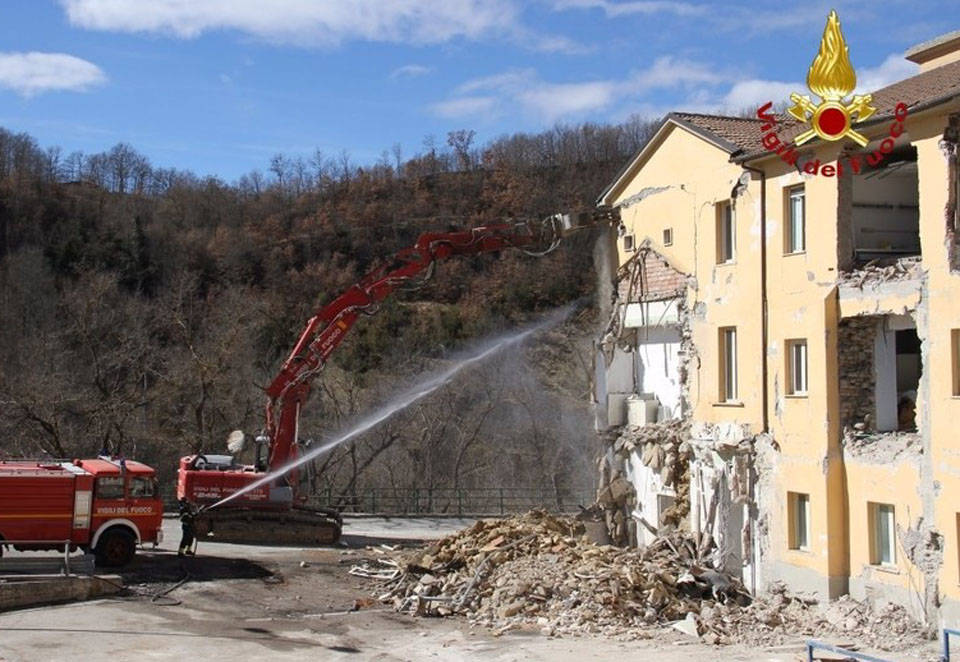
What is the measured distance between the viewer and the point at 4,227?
299 feet

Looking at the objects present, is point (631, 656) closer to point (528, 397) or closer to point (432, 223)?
point (528, 397)

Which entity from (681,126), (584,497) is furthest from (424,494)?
(681,126)

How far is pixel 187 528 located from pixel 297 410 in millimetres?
4045

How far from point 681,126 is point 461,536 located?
1130cm

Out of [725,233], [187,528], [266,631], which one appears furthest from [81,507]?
[725,233]

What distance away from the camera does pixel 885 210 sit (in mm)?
22781

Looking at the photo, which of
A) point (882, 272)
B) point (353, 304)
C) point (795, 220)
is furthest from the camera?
point (353, 304)

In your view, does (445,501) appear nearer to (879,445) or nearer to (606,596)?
(606,596)

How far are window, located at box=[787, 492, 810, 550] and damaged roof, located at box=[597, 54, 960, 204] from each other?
723 cm

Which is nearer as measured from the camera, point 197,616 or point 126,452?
point 197,616

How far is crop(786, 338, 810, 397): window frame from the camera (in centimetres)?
2278

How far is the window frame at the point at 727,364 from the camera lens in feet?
83.1

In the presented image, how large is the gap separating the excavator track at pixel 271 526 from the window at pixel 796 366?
13.0 meters

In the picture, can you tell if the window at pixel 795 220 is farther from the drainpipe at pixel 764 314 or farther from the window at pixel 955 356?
the window at pixel 955 356
